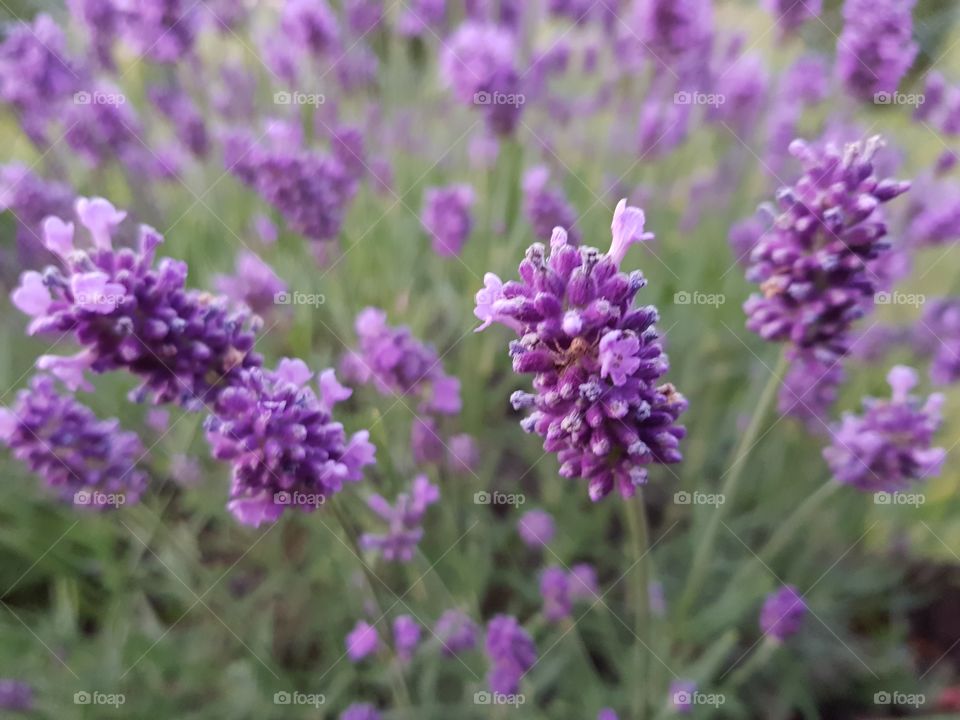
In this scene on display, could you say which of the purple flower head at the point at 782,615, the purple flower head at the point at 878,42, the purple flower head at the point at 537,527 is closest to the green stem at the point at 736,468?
the purple flower head at the point at 782,615

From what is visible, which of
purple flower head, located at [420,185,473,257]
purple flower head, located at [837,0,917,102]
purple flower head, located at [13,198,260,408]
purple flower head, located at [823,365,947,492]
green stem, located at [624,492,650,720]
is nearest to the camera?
purple flower head, located at [13,198,260,408]

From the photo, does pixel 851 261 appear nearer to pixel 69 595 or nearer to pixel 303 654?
pixel 303 654

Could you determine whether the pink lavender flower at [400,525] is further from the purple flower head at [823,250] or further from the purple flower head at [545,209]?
the purple flower head at [545,209]

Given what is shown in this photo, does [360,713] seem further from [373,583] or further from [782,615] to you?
[782,615]

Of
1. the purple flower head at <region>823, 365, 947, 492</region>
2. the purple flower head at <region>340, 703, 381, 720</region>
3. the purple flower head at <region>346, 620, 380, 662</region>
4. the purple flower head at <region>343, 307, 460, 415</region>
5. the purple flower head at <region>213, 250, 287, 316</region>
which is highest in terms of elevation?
the purple flower head at <region>213, 250, 287, 316</region>

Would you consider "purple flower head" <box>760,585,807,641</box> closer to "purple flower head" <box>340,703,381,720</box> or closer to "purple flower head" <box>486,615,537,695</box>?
"purple flower head" <box>486,615,537,695</box>

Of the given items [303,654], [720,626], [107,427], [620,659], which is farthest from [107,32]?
[720,626]

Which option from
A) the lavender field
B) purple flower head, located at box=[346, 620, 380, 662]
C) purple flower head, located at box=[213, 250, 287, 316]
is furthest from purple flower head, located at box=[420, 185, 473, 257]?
purple flower head, located at box=[346, 620, 380, 662]

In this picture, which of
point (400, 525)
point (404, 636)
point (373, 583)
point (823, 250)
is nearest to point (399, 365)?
point (400, 525)
